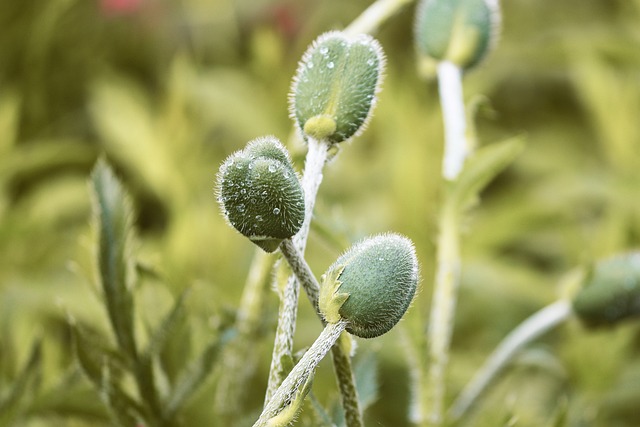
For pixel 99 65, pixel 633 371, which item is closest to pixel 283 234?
pixel 633 371

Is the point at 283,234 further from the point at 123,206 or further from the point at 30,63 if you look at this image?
the point at 30,63

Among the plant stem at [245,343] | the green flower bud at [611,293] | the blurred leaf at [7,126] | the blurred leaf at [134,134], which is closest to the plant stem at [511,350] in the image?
the green flower bud at [611,293]

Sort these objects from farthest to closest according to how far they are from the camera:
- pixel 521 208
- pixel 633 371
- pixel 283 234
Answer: pixel 521 208 → pixel 633 371 → pixel 283 234

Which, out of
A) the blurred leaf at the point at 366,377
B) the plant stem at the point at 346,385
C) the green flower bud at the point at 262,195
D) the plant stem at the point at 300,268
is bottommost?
the plant stem at the point at 346,385

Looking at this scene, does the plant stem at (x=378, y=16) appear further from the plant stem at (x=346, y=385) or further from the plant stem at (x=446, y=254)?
the plant stem at (x=346, y=385)

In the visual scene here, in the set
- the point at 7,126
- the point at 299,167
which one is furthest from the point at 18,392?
the point at 7,126

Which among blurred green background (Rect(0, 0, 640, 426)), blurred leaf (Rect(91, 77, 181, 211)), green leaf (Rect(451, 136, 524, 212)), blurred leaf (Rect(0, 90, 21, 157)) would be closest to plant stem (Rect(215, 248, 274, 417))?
blurred green background (Rect(0, 0, 640, 426))

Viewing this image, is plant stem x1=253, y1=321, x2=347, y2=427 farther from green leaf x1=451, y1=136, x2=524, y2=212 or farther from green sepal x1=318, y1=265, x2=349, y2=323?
green leaf x1=451, y1=136, x2=524, y2=212
